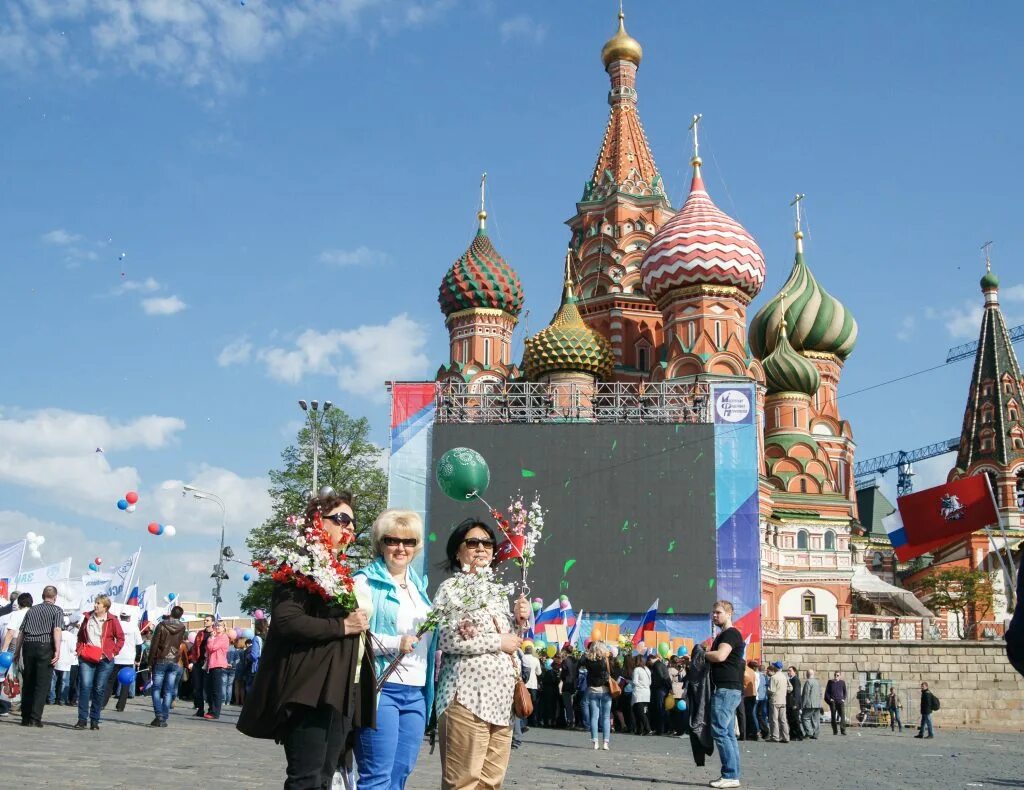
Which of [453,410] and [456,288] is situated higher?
[456,288]

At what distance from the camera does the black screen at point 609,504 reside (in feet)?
99.1

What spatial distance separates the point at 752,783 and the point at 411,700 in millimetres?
4904

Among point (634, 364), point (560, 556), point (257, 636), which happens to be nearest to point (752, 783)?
point (257, 636)

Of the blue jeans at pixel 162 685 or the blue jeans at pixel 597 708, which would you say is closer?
the blue jeans at pixel 162 685

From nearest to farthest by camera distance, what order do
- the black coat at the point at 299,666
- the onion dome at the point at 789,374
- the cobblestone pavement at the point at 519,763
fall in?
the black coat at the point at 299,666 < the cobblestone pavement at the point at 519,763 < the onion dome at the point at 789,374

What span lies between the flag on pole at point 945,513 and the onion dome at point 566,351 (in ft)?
39.9

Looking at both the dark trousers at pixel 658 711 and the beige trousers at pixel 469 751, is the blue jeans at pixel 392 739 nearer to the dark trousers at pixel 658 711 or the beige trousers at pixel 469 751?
the beige trousers at pixel 469 751

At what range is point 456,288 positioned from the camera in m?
43.2

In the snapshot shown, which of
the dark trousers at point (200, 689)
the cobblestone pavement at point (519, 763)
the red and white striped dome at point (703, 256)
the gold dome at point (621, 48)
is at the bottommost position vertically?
the cobblestone pavement at point (519, 763)

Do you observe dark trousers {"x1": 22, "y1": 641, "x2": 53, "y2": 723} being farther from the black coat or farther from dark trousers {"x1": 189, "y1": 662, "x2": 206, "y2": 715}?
the black coat

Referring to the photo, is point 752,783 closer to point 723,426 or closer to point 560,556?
point 560,556

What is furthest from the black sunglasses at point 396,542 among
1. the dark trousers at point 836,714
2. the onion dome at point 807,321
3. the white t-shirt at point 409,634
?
the onion dome at point 807,321

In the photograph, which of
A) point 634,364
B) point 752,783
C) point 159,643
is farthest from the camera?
point 634,364

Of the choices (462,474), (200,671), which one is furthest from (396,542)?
(462,474)
